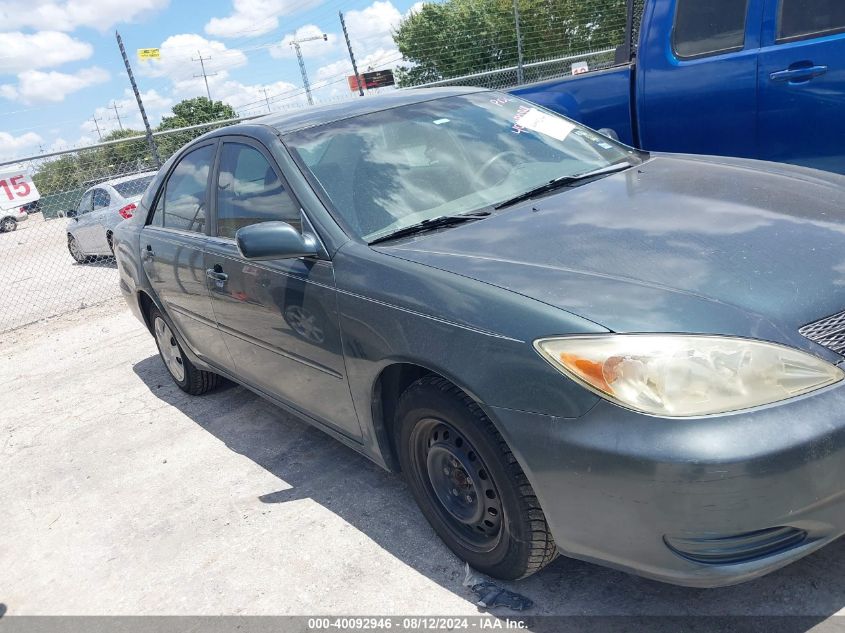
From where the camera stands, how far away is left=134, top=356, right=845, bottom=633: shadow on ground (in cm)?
225

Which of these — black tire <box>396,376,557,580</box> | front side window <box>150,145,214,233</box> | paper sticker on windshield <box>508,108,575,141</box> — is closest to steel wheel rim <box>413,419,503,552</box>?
black tire <box>396,376,557,580</box>

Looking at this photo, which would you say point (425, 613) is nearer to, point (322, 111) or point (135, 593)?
point (135, 593)

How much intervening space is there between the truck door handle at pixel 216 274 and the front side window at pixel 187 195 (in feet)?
0.99

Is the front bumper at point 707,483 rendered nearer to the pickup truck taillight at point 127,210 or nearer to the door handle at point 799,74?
the door handle at point 799,74

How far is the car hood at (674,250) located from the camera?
6.55 ft

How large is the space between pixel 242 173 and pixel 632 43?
350cm

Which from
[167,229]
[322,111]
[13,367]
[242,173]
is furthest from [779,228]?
[13,367]

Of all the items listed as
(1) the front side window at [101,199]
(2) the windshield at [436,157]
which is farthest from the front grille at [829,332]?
(1) the front side window at [101,199]

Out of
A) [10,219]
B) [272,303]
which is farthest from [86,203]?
[10,219]

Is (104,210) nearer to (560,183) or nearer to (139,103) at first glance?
(139,103)

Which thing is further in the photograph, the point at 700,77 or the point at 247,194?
the point at 700,77

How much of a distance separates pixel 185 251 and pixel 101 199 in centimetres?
861

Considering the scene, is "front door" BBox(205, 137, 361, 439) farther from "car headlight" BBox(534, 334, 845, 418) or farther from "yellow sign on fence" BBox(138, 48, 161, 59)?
"yellow sign on fence" BBox(138, 48, 161, 59)

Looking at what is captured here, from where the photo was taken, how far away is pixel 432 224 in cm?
281
